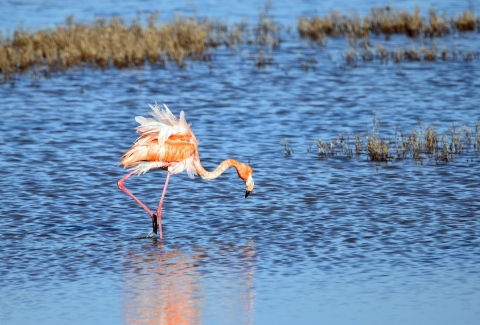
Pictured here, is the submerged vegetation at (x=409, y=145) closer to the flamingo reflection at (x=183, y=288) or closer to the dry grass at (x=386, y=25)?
the flamingo reflection at (x=183, y=288)

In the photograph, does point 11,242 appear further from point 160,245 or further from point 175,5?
point 175,5

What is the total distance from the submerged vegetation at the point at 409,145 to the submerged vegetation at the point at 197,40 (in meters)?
5.70

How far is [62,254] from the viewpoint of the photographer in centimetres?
871

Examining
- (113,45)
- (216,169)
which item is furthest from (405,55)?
(216,169)

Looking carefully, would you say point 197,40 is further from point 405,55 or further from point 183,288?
point 183,288

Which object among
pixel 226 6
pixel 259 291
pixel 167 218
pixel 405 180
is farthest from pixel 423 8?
pixel 259 291

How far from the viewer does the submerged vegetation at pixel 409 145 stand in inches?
479

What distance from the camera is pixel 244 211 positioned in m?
10.1

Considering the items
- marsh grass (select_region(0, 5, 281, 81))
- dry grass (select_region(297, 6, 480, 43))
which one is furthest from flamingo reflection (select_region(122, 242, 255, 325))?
dry grass (select_region(297, 6, 480, 43))

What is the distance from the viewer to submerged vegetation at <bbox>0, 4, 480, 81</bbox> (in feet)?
61.6

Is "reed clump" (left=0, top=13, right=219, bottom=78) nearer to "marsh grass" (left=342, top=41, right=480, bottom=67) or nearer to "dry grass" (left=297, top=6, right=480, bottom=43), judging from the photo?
"dry grass" (left=297, top=6, right=480, bottom=43)

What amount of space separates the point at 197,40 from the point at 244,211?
10.4 m

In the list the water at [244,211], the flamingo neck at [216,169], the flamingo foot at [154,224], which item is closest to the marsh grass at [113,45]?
the water at [244,211]

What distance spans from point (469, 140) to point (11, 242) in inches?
254
